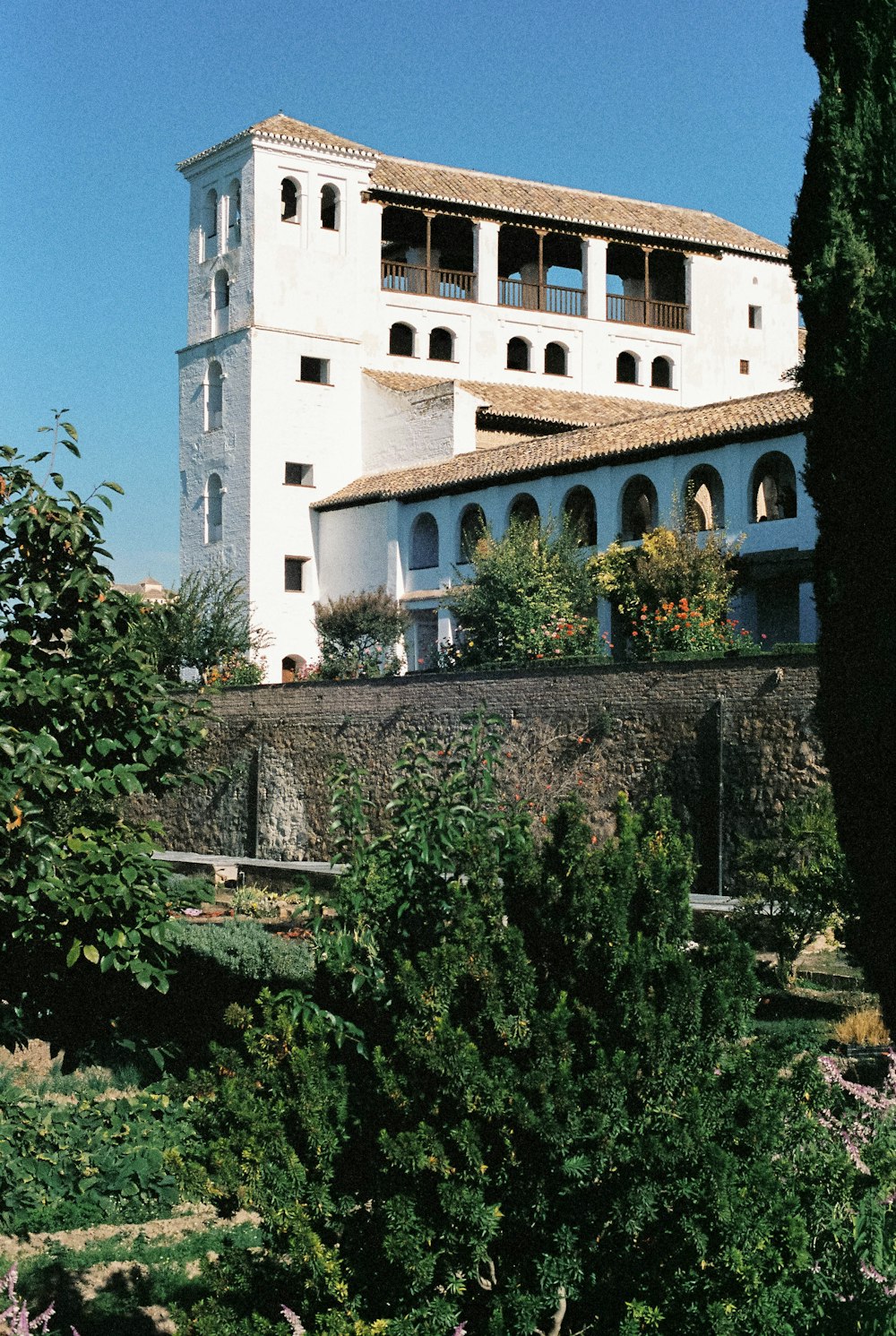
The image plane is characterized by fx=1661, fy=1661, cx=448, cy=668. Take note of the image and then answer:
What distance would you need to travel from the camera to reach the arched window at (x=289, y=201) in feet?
115

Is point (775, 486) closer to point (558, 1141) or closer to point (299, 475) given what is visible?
point (299, 475)

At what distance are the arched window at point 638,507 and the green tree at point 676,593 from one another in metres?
2.83

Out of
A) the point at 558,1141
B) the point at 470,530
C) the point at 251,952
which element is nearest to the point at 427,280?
the point at 470,530

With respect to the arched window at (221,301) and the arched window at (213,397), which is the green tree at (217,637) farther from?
the arched window at (221,301)

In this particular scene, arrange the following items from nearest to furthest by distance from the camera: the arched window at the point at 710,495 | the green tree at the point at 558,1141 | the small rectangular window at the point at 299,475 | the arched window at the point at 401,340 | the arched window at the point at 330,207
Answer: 1. the green tree at the point at 558,1141
2. the arched window at the point at 710,495
3. the small rectangular window at the point at 299,475
4. the arched window at the point at 330,207
5. the arched window at the point at 401,340

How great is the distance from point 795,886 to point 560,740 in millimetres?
7472

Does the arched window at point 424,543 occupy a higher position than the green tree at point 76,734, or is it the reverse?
the arched window at point 424,543

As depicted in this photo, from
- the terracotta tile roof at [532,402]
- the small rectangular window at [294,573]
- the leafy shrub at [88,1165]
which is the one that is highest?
the terracotta tile roof at [532,402]

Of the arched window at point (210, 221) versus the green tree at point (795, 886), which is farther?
the arched window at point (210, 221)

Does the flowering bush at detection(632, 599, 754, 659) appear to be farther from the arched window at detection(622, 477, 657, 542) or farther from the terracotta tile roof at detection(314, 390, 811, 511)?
the arched window at detection(622, 477, 657, 542)

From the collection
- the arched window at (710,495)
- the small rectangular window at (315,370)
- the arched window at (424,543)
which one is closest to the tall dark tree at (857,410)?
the arched window at (710,495)

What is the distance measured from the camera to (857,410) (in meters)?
7.45

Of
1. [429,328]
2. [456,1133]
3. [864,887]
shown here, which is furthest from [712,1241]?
[429,328]

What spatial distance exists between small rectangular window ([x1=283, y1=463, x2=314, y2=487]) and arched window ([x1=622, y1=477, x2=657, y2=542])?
8515 millimetres
